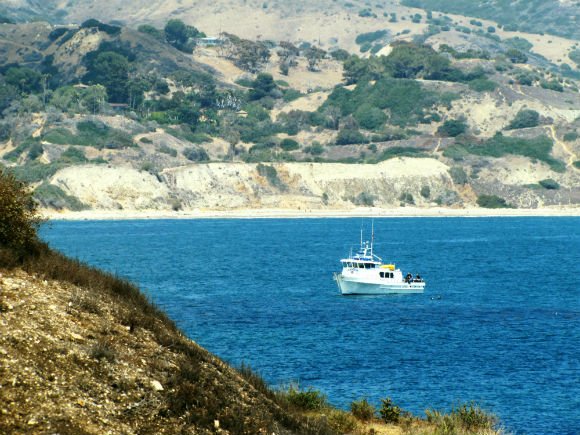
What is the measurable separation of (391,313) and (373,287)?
37.8ft

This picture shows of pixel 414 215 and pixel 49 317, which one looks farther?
pixel 414 215

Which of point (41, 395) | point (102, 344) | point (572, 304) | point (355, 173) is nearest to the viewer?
point (41, 395)

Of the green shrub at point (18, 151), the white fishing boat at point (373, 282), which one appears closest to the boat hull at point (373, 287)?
the white fishing boat at point (373, 282)

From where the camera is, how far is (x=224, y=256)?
4264 inches

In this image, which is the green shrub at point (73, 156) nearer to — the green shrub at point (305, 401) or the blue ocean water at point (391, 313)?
the blue ocean water at point (391, 313)

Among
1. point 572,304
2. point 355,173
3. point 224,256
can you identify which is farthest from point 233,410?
point 355,173

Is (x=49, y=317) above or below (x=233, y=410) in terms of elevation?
above

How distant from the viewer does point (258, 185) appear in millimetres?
187250

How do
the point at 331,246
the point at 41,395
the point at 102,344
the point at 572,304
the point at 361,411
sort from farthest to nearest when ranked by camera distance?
the point at 331,246
the point at 572,304
the point at 361,411
the point at 102,344
the point at 41,395

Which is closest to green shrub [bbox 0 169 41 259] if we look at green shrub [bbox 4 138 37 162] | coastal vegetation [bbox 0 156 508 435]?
coastal vegetation [bbox 0 156 508 435]

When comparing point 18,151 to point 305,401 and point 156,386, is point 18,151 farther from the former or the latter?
point 156,386

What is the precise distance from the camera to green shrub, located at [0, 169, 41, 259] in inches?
817

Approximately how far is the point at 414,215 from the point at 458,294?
121285 mm

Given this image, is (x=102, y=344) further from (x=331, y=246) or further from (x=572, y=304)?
(x=331, y=246)
